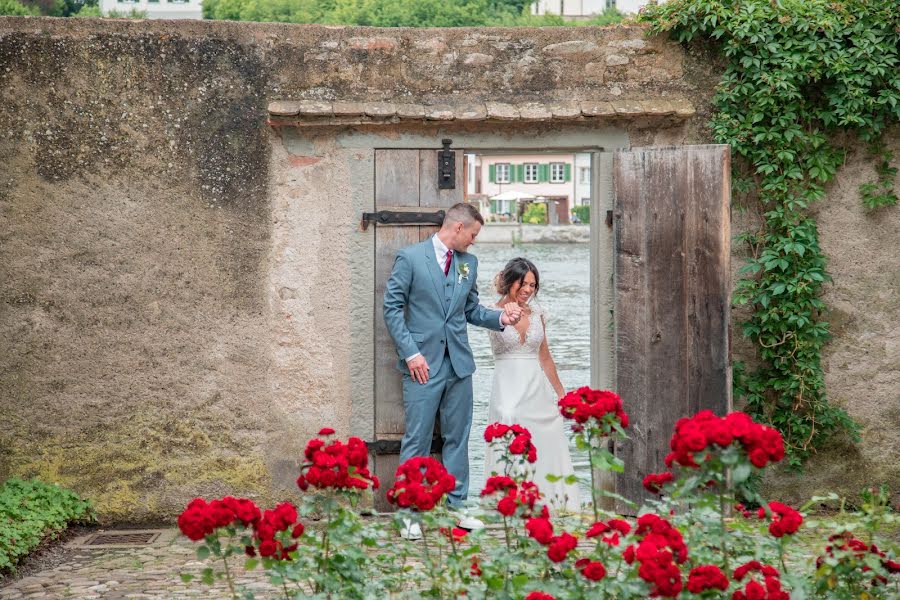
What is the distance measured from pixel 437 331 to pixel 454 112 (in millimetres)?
1279

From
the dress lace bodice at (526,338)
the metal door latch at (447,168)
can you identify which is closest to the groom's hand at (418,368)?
the dress lace bodice at (526,338)

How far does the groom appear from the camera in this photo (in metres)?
6.53

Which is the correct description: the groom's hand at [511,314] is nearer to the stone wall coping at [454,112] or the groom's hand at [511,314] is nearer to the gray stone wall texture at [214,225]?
the gray stone wall texture at [214,225]

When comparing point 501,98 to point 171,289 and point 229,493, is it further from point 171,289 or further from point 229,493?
point 229,493

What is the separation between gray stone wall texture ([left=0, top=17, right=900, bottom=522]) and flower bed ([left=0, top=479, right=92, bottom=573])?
135 mm

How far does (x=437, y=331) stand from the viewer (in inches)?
259

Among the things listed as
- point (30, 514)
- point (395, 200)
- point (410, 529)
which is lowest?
point (30, 514)

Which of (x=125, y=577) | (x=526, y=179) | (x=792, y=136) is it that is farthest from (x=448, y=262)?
(x=526, y=179)

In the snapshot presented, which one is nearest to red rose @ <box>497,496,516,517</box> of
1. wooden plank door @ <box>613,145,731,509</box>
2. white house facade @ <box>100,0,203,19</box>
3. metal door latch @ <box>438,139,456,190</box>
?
wooden plank door @ <box>613,145,731,509</box>

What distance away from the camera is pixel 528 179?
78.8m

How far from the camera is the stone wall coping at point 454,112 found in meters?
6.71

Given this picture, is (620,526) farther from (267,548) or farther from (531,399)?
(531,399)

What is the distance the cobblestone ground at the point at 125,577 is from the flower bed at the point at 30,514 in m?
0.14

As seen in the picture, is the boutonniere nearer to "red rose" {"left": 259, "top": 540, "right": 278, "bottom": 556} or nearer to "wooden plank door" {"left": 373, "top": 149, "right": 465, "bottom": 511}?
"wooden plank door" {"left": 373, "top": 149, "right": 465, "bottom": 511}
